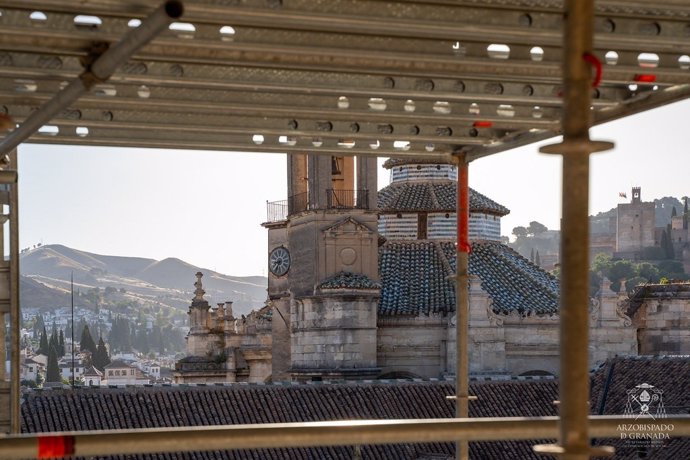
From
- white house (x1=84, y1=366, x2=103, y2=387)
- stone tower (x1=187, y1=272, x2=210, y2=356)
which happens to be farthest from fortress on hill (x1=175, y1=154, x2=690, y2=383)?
white house (x1=84, y1=366, x2=103, y2=387)

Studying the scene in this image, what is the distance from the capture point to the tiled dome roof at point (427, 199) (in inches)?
1905

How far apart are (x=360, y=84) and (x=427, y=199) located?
130 ft

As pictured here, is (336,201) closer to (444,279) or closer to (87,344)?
(444,279)

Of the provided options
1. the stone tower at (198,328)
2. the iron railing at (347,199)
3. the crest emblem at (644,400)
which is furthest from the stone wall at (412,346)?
the stone tower at (198,328)

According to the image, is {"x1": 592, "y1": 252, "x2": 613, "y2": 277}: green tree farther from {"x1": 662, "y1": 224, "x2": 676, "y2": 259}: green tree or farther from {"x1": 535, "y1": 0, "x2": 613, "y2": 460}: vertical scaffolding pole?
{"x1": 535, "y1": 0, "x2": 613, "y2": 460}: vertical scaffolding pole

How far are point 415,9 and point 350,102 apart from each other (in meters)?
2.05

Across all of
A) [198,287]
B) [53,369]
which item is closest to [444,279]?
[198,287]

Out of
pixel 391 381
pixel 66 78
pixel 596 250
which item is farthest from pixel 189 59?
pixel 596 250

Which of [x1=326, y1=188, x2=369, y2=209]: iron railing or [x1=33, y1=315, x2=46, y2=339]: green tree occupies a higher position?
[x1=326, y1=188, x2=369, y2=209]: iron railing

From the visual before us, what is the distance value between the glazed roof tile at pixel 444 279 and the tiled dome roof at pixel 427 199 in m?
1.28

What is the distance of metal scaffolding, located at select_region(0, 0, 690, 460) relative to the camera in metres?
6.33

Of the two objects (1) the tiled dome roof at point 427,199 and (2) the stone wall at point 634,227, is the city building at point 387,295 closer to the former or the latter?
(1) the tiled dome roof at point 427,199

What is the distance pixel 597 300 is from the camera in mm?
44406

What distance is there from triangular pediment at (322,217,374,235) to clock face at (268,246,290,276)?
2.89m
